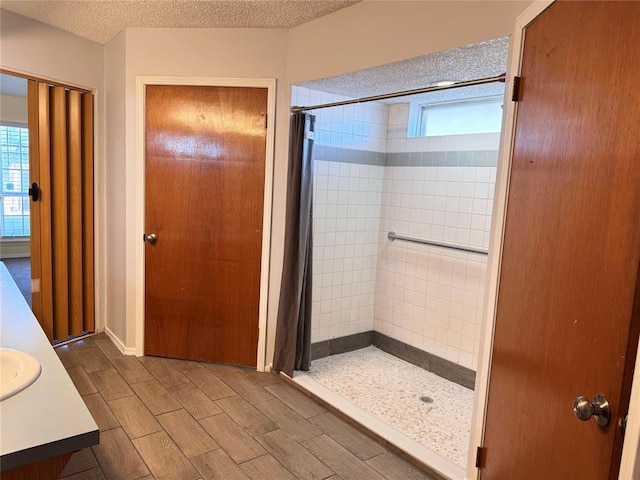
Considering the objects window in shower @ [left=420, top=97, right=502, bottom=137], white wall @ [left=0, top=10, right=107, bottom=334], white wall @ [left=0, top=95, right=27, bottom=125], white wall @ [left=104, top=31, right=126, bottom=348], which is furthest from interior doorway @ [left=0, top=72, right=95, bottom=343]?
white wall @ [left=0, top=95, right=27, bottom=125]

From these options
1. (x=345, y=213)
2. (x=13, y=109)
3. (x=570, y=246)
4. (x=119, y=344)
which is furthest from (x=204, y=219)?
(x=13, y=109)

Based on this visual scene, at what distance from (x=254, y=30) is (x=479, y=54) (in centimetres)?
153

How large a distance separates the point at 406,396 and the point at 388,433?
645mm

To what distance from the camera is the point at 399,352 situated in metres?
3.59

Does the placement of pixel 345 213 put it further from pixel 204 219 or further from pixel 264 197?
pixel 204 219

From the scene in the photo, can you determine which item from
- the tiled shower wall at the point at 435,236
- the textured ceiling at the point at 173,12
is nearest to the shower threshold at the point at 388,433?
the tiled shower wall at the point at 435,236

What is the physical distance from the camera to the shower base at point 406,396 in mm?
2414

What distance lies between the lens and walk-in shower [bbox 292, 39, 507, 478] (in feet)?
9.55

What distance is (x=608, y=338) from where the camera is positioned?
1049 millimetres

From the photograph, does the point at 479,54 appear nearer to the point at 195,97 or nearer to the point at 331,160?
the point at 331,160

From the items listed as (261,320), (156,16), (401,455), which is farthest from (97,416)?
(156,16)

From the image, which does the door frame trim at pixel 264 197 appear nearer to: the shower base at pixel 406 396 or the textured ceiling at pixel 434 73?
the textured ceiling at pixel 434 73

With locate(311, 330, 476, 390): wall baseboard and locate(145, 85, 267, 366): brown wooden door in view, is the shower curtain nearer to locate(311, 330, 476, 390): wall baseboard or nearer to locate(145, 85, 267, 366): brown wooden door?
locate(145, 85, 267, 366): brown wooden door

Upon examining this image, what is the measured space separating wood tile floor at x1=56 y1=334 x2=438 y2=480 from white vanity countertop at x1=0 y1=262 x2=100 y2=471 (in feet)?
3.35
